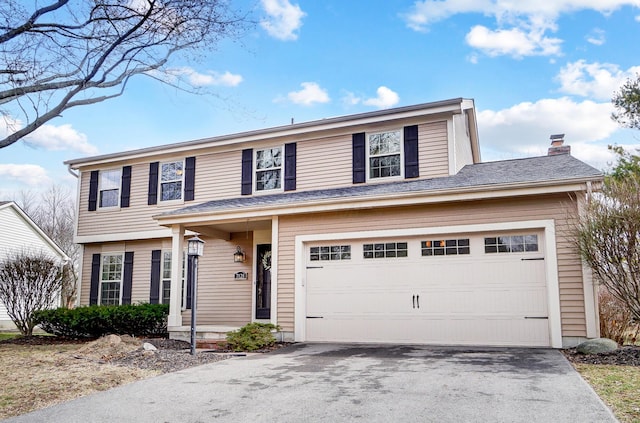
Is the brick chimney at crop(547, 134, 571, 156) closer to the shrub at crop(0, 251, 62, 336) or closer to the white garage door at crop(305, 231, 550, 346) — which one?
the white garage door at crop(305, 231, 550, 346)

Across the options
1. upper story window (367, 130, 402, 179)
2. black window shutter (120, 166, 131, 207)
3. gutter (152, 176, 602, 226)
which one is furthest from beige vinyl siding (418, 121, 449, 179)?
black window shutter (120, 166, 131, 207)

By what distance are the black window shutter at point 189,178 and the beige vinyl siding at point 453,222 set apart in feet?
13.4

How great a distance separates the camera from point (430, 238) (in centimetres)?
930

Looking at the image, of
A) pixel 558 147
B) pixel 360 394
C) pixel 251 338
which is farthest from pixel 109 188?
pixel 558 147

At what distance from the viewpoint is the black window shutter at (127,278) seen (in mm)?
13812

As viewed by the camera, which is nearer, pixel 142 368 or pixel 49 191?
pixel 142 368

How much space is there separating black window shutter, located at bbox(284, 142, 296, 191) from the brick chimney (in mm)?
6230

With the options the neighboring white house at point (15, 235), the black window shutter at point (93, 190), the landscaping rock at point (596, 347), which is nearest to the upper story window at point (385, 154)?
the landscaping rock at point (596, 347)

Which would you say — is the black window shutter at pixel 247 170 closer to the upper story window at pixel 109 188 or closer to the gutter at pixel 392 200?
the gutter at pixel 392 200

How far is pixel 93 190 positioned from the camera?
14.8m

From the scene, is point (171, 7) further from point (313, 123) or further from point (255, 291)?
point (255, 291)

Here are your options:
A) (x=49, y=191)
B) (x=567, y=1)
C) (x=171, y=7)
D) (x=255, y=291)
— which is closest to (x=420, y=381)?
(x=171, y=7)

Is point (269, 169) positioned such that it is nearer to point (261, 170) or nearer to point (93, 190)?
point (261, 170)

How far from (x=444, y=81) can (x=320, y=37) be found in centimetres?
389
